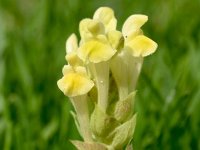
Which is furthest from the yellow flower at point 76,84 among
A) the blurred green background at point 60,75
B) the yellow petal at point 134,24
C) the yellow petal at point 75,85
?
the blurred green background at point 60,75

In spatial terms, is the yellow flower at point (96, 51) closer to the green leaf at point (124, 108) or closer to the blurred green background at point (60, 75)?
the green leaf at point (124, 108)

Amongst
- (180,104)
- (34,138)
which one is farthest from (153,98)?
(34,138)

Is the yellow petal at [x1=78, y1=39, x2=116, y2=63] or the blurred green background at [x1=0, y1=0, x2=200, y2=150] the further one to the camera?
the blurred green background at [x1=0, y1=0, x2=200, y2=150]

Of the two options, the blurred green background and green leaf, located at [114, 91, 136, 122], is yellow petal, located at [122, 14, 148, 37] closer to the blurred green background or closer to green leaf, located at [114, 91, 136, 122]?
green leaf, located at [114, 91, 136, 122]

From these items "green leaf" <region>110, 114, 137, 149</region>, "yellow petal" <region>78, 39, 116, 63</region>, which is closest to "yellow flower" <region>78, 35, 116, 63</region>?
"yellow petal" <region>78, 39, 116, 63</region>

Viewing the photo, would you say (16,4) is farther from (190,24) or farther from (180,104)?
(180,104)

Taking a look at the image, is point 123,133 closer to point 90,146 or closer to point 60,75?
point 90,146
